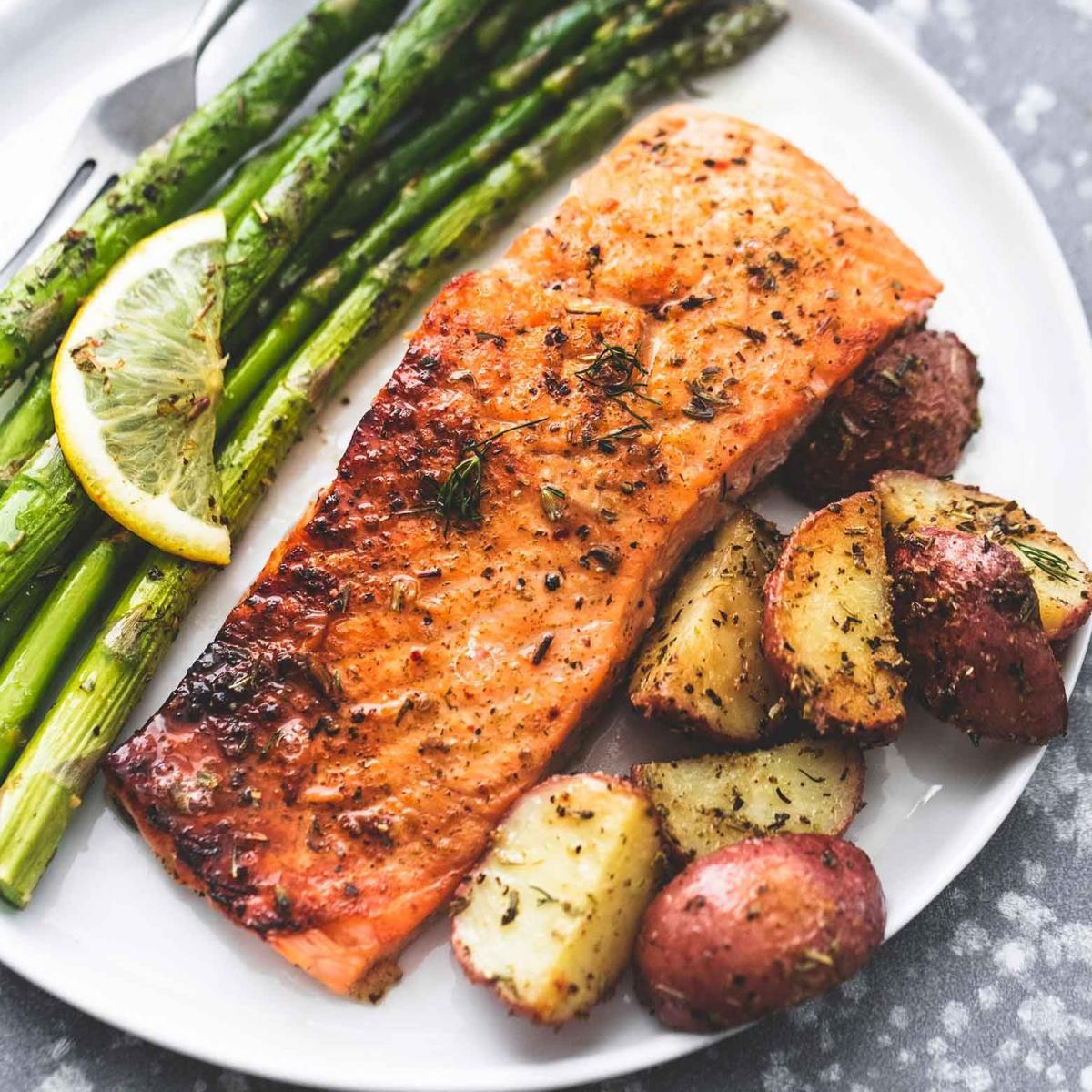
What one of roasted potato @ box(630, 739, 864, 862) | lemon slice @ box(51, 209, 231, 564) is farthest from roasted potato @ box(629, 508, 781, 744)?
lemon slice @ box(51, 209, 231, 564)

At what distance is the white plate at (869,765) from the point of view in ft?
11.4

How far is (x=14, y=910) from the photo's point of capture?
3.61 metres

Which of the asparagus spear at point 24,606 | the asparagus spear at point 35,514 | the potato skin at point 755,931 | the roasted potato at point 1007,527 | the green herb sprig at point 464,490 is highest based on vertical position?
the roasted potato at point 1007,527

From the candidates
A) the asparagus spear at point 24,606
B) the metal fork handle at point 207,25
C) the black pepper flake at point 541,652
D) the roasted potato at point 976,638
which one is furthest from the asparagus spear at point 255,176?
the roasted potato at point 976,638

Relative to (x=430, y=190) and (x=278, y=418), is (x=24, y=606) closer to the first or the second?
(x=278, y=418)

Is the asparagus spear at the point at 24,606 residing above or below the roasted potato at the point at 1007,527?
below

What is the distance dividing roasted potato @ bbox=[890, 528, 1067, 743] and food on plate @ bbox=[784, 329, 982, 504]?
1.69ft

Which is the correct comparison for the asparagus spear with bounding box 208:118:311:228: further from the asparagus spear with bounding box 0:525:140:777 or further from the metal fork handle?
the asparagus spear with bounding box 0:525:140:777

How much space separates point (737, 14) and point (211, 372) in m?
2.64

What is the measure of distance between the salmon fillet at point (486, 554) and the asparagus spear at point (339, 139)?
0.81 m

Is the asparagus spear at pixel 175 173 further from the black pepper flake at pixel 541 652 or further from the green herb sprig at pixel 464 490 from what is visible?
the black pepper flake at pixel 541 652

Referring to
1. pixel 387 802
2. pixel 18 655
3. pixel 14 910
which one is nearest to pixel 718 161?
pixel 387 802

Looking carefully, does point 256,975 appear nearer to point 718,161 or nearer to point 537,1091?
point 537,1091

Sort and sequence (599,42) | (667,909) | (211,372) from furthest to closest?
(599,42) → (211,372) → (667,909)
